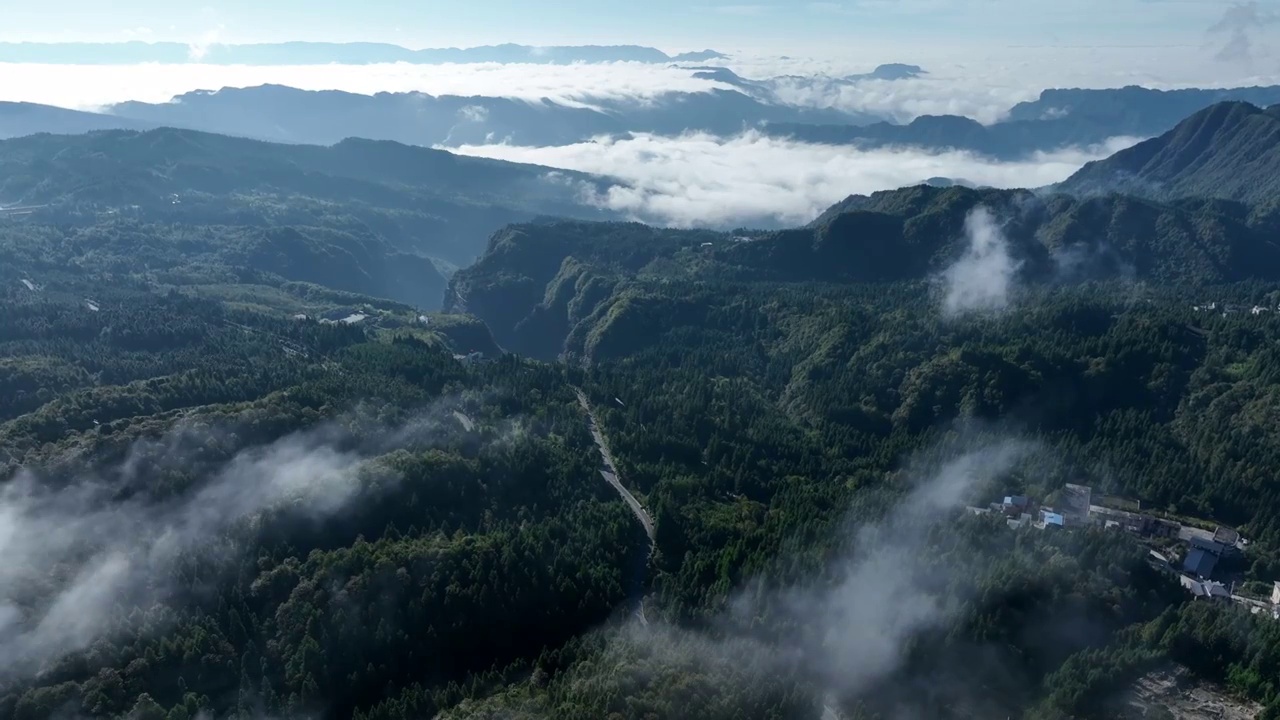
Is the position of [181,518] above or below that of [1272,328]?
below

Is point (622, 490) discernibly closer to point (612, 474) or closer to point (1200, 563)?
point (612, 474)

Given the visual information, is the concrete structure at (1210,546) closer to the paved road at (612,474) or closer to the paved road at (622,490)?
the paved road at (622,490)

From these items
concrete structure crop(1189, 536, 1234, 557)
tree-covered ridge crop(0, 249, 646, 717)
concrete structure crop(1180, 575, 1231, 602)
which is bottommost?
tree-covered ridge crop(0, 249, 646, 717)

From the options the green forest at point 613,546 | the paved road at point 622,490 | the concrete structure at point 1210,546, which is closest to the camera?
the green forest at point 613,546

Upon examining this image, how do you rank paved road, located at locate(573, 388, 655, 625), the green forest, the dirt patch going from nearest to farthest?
the dirt patch
the green forest
paved road, located at locate(573, 388, 655, 625)

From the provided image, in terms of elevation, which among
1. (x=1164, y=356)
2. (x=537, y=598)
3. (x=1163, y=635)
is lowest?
(x=537, y=598)

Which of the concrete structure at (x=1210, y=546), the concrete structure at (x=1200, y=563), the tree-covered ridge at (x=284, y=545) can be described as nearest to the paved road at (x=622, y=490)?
the tree-covered ridge at (x=284, y=545)

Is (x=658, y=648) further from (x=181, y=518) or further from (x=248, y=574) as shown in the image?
(x=181, y=518)

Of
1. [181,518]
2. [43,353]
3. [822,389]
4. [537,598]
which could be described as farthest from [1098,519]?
[43,353]

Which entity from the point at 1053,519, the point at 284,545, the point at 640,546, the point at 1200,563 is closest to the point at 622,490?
the point at 640,546

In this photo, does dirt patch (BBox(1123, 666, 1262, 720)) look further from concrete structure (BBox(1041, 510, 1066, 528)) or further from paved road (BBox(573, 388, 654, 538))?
paved road (BBox(573, 388, 654, 538))

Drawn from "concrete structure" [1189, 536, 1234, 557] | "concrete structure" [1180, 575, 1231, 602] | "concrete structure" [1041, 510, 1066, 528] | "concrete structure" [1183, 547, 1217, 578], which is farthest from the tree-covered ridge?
"concrete structure" [1189, 536, 1234, 557]
